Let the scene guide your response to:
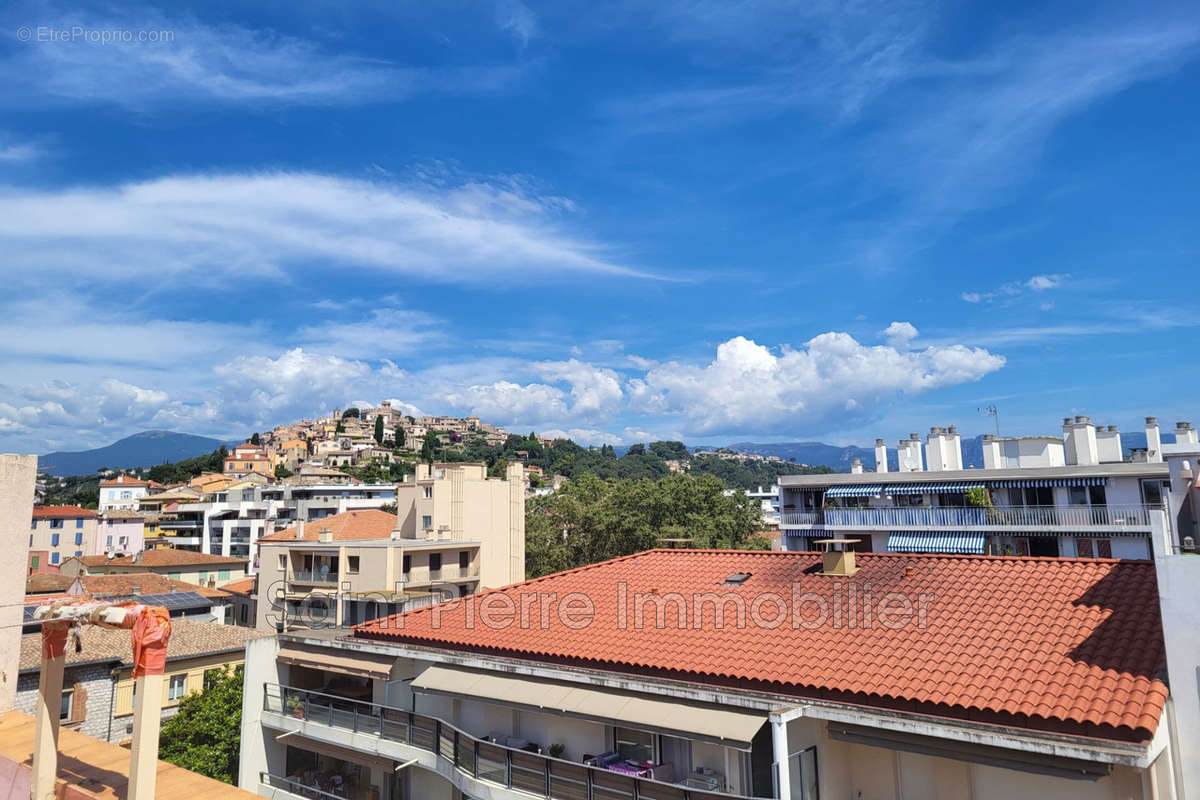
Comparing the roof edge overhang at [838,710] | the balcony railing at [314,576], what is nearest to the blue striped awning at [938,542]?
the roof edge overhang at [838,710]

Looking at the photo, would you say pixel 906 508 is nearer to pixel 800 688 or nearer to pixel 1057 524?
pixel 1057 524

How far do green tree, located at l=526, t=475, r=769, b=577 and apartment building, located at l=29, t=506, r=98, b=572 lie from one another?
6045 cm

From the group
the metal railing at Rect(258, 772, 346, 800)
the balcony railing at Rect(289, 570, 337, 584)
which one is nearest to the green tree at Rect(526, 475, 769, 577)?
the balcony railing at Rect(289, 570, 337, 584)

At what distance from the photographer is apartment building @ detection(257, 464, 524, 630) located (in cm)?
4262

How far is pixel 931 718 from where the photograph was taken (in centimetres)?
982

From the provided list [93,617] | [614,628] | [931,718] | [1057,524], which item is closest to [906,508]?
[1057,524]

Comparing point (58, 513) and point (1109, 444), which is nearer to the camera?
point (1109, 444)

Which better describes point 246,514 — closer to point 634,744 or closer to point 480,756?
point 480,756

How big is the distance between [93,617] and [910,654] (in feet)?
37.0

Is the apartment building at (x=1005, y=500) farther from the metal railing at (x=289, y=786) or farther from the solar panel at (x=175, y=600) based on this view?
the solar panel at (x=175, y=600)

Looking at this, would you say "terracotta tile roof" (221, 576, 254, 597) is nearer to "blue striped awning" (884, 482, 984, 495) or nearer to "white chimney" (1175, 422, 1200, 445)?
"blue striped awning" (884, 482, 984, 495)

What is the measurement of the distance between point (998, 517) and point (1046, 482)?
8.08 ft

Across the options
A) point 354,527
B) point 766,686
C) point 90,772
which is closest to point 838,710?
point 766,686

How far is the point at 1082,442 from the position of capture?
35.3m
